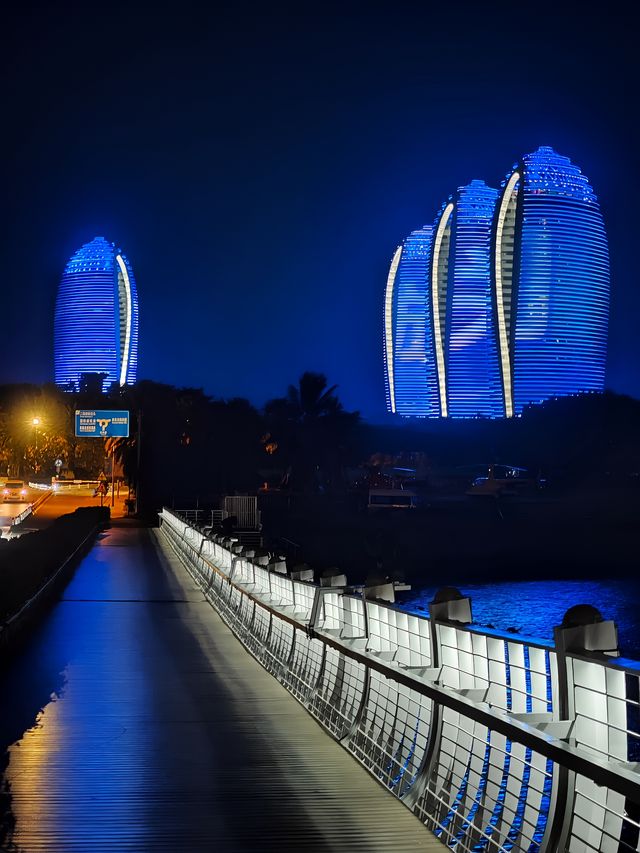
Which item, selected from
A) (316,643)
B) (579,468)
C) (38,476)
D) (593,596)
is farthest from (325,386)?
(316,643)

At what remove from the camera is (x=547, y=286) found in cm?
18575

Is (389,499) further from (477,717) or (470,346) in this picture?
(470,346)

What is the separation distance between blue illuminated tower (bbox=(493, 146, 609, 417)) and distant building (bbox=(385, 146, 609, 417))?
0.16 meters

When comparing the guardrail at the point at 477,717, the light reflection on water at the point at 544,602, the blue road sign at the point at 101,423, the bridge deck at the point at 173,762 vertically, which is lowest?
the light reflection on water at the point at 544,602

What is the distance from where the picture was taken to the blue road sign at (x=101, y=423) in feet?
225

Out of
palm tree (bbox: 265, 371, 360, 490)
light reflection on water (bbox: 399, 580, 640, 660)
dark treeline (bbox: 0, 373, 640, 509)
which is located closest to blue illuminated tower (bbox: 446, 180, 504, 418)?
dark treeline (bbox: 0, 373, 640, 509)

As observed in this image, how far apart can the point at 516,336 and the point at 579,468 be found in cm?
7226

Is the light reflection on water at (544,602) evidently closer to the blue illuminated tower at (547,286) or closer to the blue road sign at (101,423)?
the blue road sign at (101,423)

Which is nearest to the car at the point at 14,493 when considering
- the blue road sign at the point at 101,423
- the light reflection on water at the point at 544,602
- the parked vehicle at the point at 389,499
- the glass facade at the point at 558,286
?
the blue road sign at the point at 101,423

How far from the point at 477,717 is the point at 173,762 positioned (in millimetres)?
3539

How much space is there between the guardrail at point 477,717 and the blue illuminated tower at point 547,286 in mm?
176228

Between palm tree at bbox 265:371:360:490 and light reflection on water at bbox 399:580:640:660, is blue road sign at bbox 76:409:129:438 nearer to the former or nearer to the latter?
light reflection on water at bbox 399:580:640:660

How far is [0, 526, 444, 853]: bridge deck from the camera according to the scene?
6625 millimetres

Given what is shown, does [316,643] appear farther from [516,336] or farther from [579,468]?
[516,336]
